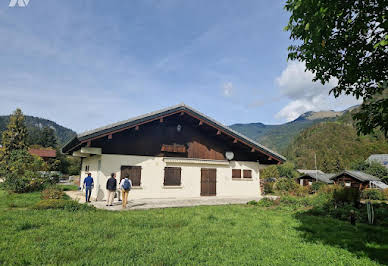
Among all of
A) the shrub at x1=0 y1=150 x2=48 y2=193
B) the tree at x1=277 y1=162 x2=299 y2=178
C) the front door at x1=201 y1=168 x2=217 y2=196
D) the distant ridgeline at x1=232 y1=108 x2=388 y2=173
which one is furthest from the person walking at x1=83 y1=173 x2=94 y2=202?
the distant ridgeline at x1=232 y1=108 x2=388 y2=173

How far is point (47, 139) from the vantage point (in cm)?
7650

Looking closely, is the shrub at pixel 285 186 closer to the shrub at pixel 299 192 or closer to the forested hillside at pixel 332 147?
the shrub at pixel 299 192

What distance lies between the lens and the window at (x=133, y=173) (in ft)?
44.4

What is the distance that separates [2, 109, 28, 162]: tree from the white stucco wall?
4095 cm

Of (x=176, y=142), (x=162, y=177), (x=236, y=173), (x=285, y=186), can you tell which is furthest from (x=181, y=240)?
(x=285, y=186)

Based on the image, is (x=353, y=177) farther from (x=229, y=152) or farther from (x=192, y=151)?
(x=192, y=151)

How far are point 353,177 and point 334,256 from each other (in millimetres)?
49110

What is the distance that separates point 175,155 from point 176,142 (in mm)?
883

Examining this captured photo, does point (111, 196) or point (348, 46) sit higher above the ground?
point (348, 46)

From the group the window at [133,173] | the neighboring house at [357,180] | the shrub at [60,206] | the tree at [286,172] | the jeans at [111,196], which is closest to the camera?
the shrub at [60,206]

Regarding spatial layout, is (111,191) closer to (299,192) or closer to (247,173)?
(247,173)

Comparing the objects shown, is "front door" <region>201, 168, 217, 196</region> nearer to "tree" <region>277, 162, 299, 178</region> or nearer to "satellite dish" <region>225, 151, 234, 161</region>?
"satellite dish" <region>225, 151, 234, 161</region>

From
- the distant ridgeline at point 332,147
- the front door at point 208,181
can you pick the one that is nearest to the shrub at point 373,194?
the front door at point 208,181

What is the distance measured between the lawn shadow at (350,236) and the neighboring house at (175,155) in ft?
26.7
